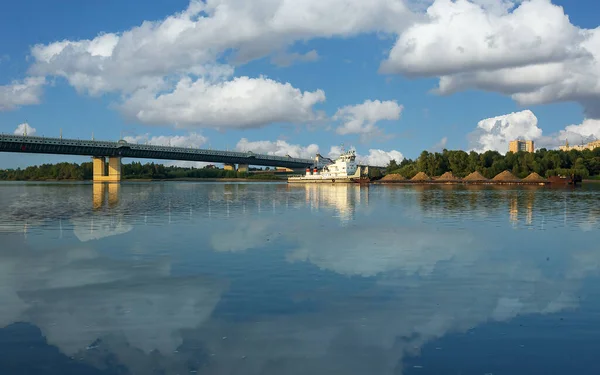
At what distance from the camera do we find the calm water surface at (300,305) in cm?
1091

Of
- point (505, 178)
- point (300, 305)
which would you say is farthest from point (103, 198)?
point (505, 178)

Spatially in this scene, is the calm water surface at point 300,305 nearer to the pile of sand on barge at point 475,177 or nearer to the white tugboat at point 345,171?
the white tugboat at point 345,171

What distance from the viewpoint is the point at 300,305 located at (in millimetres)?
14922

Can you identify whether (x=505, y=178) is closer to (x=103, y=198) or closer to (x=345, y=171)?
(x=345, y=171)

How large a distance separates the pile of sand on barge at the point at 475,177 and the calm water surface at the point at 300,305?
164 meters

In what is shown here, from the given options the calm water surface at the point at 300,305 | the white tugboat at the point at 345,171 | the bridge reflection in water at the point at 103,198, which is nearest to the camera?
the calm water surface at the point at 300,305

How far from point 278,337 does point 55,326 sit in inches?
231

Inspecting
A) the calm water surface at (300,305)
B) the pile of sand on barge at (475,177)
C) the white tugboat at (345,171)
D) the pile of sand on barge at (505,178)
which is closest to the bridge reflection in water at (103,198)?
the calm water surface at (300,305)

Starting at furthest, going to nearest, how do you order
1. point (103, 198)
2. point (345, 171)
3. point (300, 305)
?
1. point (345, 171)
2. point (103, 198)
3. point (300, 305)

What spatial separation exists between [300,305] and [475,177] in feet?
621

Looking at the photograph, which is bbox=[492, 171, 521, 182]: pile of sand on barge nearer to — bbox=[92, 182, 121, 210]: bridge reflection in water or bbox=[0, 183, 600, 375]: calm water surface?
bbox=[92, 182, 121, 210]: bridge reflection in water

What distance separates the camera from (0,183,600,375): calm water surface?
1091 centimetres

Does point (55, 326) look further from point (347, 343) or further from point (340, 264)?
point (340, 264)

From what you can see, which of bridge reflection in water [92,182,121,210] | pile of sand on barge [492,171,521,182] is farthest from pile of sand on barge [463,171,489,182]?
bridge reflection in water [92,182,121,210]
